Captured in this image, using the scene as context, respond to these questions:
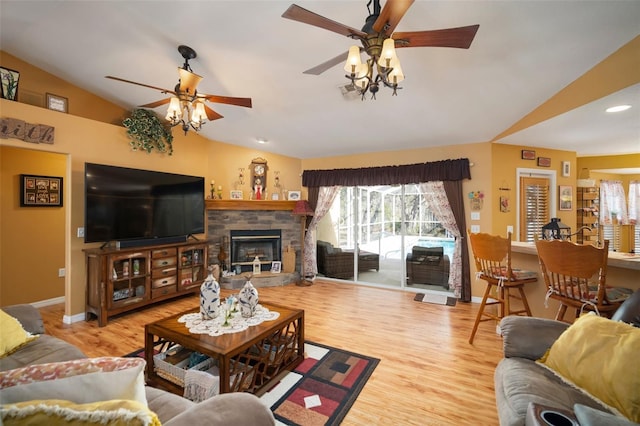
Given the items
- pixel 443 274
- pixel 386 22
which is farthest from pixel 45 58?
pixel 443 274

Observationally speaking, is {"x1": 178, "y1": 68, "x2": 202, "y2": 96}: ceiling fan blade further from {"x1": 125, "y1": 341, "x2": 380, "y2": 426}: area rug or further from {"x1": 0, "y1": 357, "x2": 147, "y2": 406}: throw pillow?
{"x1": 125, "y1": 341, "x2": 380, "y2": 426}: area rug

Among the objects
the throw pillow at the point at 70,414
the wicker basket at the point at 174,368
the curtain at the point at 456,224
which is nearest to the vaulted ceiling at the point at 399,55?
the curtain at the point at 456,224

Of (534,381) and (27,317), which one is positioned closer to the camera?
(534,381)

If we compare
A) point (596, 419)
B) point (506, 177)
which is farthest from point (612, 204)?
point (596, 419)

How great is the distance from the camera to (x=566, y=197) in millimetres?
4449

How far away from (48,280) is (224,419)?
4.79 m

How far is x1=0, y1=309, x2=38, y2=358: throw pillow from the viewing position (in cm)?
171

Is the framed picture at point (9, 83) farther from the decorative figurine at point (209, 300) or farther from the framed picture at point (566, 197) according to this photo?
the framed picture at point (566, 197)

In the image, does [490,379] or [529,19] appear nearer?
[529,19]

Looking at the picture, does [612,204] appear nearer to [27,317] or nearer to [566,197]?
[566,197]

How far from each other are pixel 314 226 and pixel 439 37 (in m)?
4.24

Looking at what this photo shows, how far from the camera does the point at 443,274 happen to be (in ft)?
15.1

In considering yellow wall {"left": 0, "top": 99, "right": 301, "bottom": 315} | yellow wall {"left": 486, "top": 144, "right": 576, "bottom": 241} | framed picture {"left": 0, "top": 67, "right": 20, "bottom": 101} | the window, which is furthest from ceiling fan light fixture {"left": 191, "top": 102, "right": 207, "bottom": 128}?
the window

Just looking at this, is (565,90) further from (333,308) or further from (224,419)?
(224,419)
